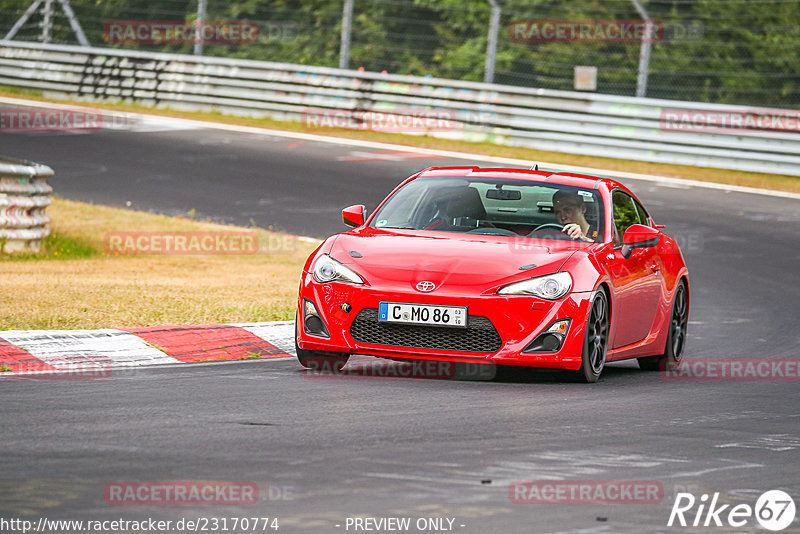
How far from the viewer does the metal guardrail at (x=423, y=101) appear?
24266 mm

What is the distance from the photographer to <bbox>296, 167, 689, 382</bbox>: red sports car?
8641 mm

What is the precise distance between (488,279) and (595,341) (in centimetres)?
92

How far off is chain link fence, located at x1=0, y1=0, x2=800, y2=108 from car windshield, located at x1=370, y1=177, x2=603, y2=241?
53.1ft

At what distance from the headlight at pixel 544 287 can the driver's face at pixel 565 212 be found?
114 centimetres

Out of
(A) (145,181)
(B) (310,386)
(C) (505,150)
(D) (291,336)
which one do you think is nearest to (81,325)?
(D) (291,336)

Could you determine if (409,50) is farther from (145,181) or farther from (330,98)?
(145,181)
